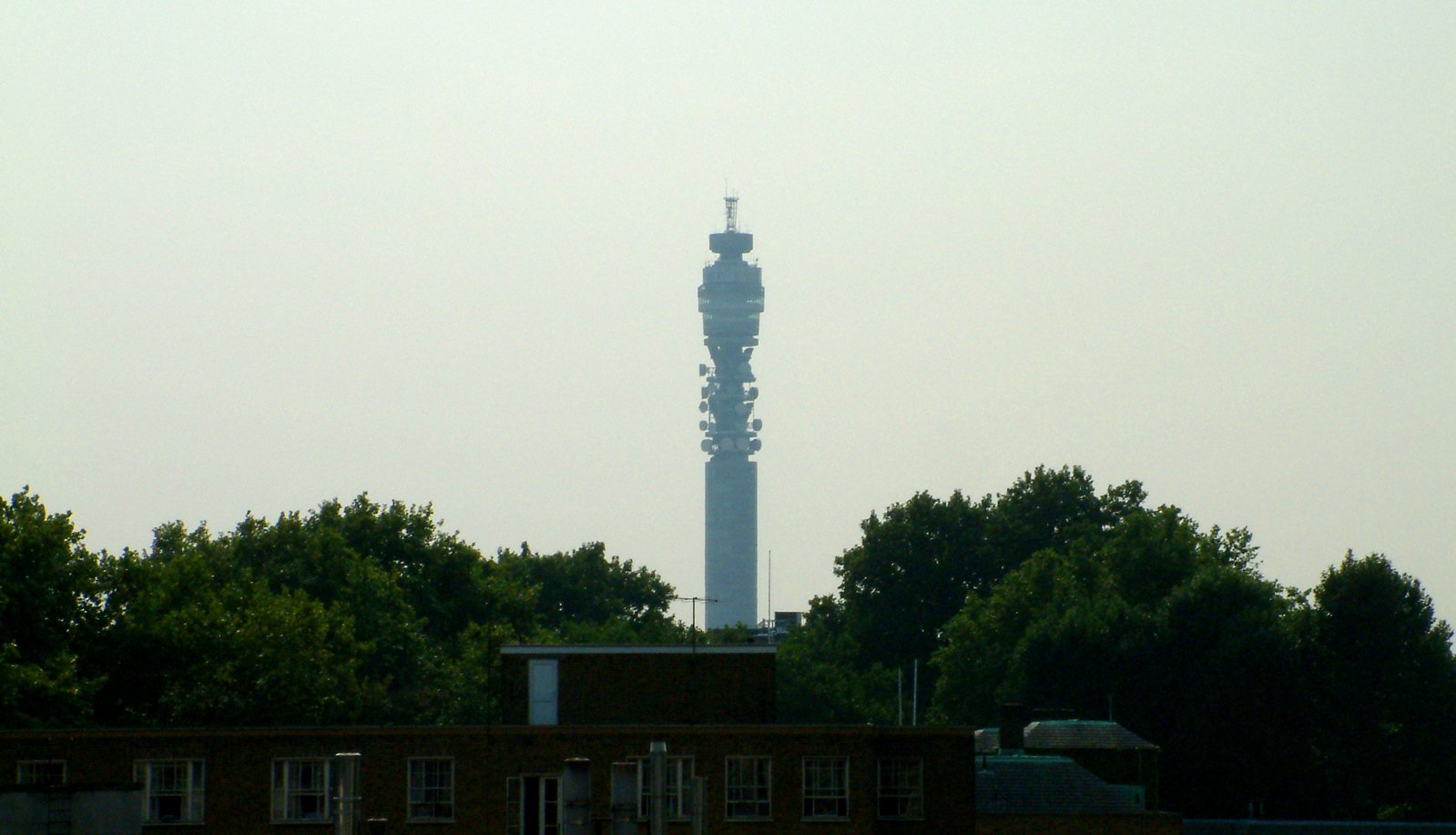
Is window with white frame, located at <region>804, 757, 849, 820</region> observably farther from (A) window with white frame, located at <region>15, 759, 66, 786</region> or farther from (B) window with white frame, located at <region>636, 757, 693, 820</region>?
(A) window with white frame, located at <region>15, 759, 66, 786</region>

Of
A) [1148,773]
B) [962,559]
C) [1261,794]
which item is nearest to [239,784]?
[1148,773]

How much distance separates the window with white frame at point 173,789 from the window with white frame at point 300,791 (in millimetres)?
2189

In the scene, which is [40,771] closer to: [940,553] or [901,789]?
[901,789]

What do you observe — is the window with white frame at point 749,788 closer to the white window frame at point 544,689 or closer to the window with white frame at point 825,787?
the window with white frame at point 825,787

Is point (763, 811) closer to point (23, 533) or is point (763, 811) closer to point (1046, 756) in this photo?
point (1046, 756)

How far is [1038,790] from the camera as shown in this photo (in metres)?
82.3

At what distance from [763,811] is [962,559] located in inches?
3923

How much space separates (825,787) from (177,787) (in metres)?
18.7

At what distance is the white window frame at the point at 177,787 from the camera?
66062 millimetres

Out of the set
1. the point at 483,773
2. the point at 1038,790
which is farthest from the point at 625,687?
the point at 1038,790

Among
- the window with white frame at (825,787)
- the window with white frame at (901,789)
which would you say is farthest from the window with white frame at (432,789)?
the window with white frame at (901,789)

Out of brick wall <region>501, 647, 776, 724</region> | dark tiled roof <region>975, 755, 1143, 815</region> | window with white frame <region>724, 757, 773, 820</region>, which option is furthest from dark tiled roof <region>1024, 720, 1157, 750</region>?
window with white frame <region>724, 757, 773, 820</region>

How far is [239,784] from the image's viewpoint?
66250 millimetres

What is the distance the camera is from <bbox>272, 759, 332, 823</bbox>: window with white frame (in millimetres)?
66375
